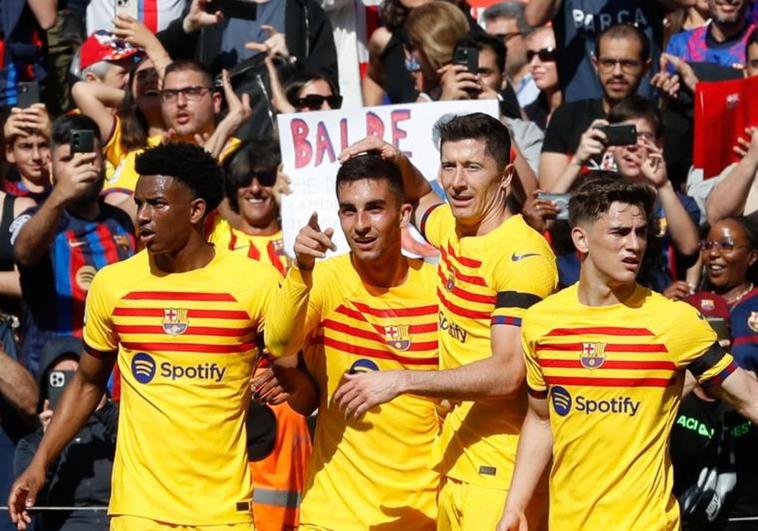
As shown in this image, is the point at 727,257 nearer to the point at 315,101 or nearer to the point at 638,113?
the point at 638,113

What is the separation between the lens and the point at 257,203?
10.5m

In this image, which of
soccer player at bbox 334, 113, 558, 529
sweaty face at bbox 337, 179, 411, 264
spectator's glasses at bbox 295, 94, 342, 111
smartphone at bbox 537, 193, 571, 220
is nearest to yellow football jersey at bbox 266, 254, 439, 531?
soccer player at bbox 334, 113, 558, 529

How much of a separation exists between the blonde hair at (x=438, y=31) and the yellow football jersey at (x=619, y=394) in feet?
13.5

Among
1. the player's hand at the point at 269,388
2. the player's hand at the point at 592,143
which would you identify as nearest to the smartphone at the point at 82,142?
the player's hand at the point at 269,388

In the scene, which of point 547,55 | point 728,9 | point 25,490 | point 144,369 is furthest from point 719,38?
point 25,490

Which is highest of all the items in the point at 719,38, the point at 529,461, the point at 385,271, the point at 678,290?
the point at 719,38

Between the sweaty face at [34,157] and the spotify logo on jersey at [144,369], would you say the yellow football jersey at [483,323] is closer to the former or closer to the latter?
the spotify logo on jersey at [144,369]

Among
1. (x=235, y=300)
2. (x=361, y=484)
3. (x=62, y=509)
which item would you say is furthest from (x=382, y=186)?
(x=62, y=509)

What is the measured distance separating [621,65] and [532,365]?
3.96 m

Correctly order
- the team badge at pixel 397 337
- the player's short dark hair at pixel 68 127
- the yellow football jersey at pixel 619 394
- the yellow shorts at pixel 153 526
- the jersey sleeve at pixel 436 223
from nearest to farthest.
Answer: the yellow football jersey at pixel 619 394 < the yellow shorts at pixel 153 526 < the team badge at pixel 397 337 < the jersey sleeve at pixel 436 223 < the player's short dark hair at pixel 68 127

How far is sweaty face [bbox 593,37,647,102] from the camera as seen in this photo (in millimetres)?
11156

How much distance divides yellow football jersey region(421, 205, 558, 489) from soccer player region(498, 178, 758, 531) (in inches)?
12.0

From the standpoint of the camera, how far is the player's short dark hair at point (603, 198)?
7.62 meters

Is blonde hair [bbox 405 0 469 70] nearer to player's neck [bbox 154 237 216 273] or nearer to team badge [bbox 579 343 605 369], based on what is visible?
player's neck [bbox 154 237 216 273]
